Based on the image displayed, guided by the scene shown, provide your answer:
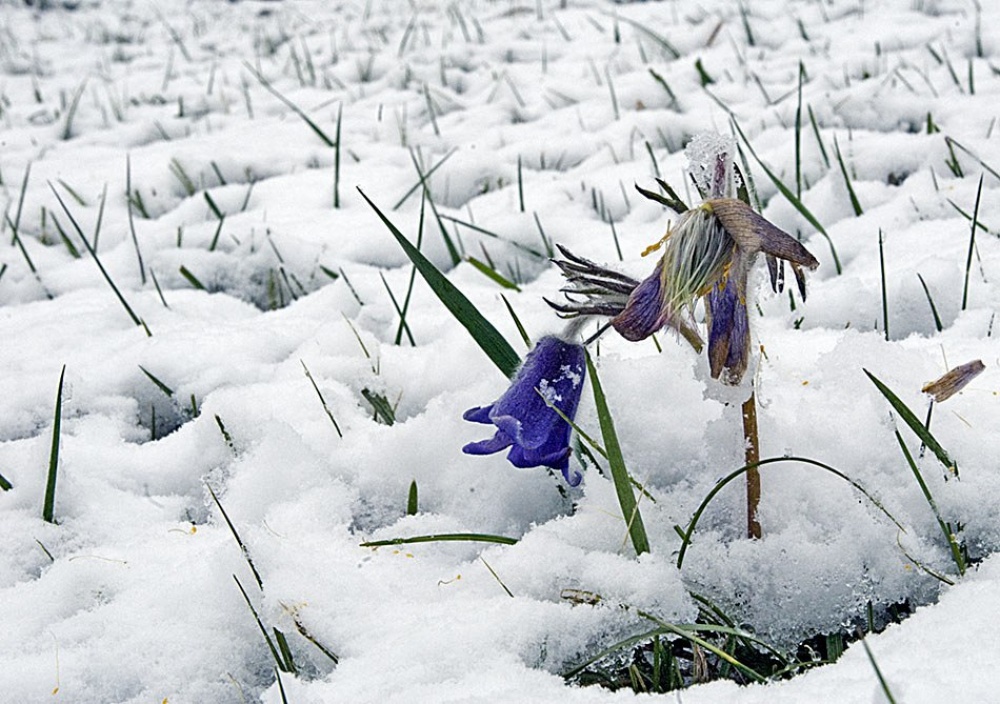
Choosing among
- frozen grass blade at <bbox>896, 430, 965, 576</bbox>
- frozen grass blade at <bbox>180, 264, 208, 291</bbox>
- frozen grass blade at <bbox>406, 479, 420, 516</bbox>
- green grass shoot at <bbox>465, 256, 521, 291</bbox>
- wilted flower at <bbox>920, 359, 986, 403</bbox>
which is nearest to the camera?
frozen grass blade at <bbox>896, 430, 965, 576</bbox>

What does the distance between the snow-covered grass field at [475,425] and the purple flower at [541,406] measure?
11 cm

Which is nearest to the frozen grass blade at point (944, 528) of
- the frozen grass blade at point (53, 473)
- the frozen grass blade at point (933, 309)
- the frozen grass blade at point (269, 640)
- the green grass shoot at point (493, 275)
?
the frozen grass blade at point (933, 309)

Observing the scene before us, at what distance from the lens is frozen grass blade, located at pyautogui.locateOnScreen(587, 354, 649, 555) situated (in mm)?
954

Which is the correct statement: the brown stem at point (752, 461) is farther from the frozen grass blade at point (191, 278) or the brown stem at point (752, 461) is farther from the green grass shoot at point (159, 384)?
the frozen grass blade at point (191, 278)

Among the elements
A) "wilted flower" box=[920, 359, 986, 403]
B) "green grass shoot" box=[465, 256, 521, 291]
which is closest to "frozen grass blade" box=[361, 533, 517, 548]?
"wilted flower" box=[920, 359, 986, 403]

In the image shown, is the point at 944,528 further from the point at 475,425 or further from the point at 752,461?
the point at 475,425

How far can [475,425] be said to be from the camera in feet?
4.25

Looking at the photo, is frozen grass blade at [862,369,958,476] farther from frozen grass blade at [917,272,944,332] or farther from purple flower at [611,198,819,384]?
frozen grass blade at [917,272,944,332]

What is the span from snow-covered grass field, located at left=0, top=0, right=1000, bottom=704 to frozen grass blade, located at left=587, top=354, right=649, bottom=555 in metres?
0.03

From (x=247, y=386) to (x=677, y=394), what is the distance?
31.0 inches

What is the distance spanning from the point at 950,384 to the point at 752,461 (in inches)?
10.6

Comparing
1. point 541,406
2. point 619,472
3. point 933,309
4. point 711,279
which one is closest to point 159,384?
point 541,406

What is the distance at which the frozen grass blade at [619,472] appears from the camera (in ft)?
3.13

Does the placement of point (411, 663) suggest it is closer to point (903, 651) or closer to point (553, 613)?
point (553, 613)
